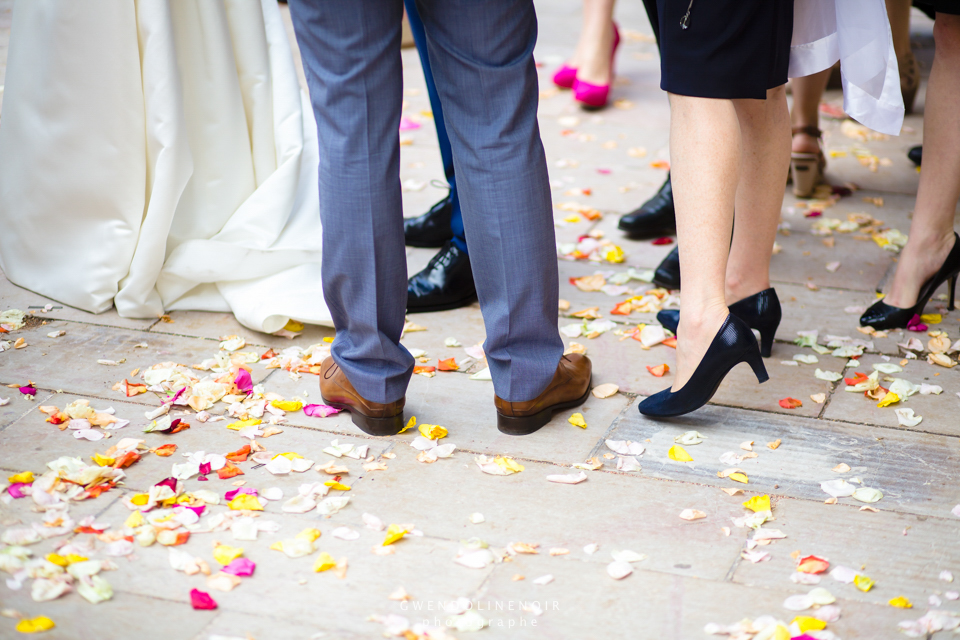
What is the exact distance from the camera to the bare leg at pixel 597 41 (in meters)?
4.27

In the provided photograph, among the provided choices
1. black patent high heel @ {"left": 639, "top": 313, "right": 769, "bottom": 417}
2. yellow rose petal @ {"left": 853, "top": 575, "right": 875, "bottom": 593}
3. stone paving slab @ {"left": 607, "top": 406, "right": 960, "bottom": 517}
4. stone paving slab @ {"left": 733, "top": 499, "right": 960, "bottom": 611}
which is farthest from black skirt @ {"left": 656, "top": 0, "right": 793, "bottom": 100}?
yellow rose petal @ {"left": 853, "top": 575, "right": 875, "bottom": 593}

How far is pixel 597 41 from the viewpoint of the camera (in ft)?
14.0

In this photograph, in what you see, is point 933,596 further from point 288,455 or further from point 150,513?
point 150,513

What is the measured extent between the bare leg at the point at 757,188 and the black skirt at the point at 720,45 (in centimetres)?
26

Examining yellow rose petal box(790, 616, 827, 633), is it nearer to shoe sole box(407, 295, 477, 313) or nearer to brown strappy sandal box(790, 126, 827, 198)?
shoe sole box(407, 295, 477, 313)

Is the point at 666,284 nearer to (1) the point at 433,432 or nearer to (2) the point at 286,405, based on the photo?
(1) the point at 433,432

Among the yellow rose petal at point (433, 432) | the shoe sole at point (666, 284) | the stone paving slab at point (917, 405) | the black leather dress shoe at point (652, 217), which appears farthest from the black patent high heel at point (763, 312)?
the black leather dress shoe at point (652, 217)

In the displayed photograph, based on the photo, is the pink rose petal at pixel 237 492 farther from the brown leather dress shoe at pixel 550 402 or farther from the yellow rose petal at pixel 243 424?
the brown leather dress shoe at pixel 550 402

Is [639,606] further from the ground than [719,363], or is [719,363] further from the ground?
[719,363]

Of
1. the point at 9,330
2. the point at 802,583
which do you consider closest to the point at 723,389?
the point at 802,583

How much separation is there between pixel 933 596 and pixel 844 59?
3.71 ft

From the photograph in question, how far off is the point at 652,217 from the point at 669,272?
0.39 meters

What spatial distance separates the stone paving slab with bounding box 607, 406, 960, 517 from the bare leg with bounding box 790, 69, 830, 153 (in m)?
1.59

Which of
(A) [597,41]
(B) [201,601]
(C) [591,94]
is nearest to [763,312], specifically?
(B) [201,601]
